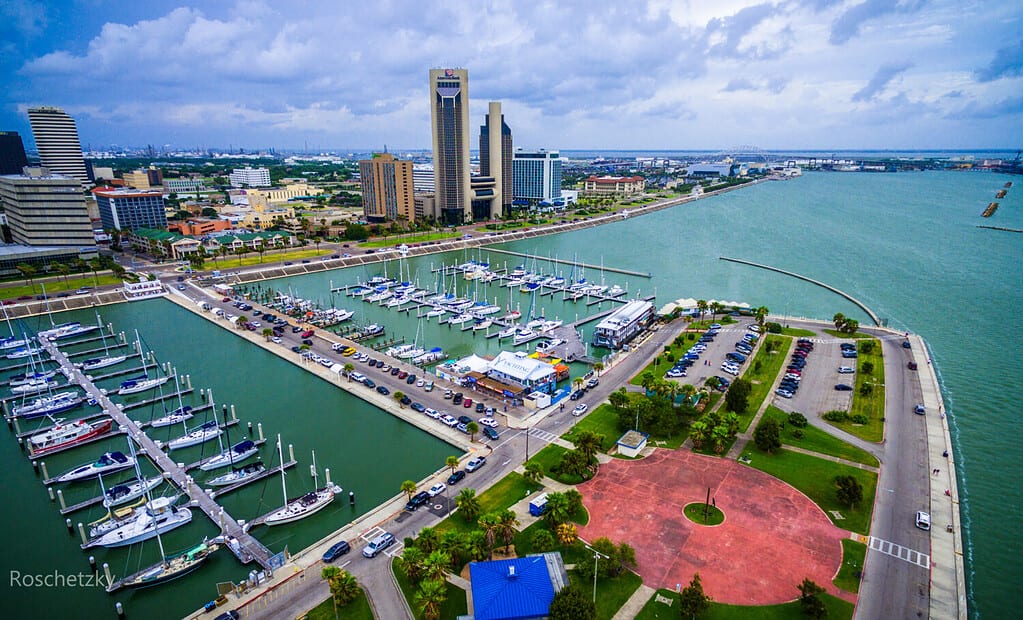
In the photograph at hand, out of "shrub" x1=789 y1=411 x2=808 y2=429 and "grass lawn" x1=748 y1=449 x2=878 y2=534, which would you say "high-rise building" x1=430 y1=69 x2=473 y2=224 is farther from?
"grass lawn" x1=748 y1=449 x2=878 y2=534

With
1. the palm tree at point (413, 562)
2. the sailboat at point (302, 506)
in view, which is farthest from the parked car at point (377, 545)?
the sailboat at point (302, 506)

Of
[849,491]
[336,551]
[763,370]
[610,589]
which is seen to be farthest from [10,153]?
[849,491]

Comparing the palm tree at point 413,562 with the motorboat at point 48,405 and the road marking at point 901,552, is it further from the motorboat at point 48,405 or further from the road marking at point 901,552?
the motorboat at point 48,405

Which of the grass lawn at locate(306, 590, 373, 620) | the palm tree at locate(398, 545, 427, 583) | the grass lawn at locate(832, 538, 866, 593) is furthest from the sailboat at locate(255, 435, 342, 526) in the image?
the grass lawn at locate(832, 538, 866, 593)

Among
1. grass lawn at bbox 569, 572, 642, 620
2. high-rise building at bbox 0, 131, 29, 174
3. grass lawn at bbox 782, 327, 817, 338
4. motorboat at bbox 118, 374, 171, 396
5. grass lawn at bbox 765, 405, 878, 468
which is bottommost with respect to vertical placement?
grass lawn at bbox 569, 572, 642, 620

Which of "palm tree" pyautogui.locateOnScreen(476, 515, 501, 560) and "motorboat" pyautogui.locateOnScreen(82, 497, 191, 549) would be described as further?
"motorboat" pyautogui.locateOnScreen(82, 497, 191, 549)

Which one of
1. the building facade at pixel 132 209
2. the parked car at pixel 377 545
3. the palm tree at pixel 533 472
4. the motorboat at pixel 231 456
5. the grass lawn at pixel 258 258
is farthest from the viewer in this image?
the building facade at pixel 132 209

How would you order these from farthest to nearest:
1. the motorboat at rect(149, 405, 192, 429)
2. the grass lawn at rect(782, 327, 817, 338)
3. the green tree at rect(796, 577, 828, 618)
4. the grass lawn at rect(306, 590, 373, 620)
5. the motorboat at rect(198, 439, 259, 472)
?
the grass lawn at rect(782, 327, 817, 338) → the motorboat at rect(149, 405, 192, 429) → the motorboat at rect(198, 439, 259, 472) → the grass lawn at rect(306, 590, 373, 620) → the green tree at rect(796, 577, 828, 618)
